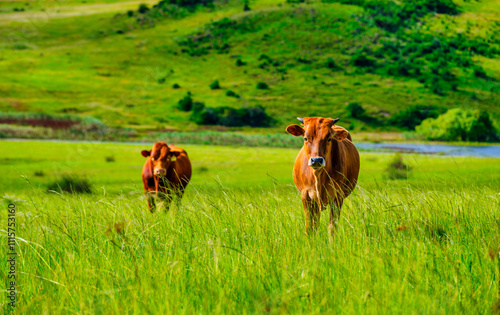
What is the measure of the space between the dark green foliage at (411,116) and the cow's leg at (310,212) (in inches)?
4853

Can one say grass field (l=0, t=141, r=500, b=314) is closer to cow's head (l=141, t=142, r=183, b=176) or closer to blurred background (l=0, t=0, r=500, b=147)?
cow's head (l=141, t=142, r=183, b=176)

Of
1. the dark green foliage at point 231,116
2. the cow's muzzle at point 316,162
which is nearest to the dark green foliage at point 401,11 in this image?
the dark green foliage at point 231,116

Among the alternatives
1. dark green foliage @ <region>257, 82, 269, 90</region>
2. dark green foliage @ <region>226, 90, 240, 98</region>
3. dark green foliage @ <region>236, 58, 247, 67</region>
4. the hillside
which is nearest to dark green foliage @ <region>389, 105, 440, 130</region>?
the hillside

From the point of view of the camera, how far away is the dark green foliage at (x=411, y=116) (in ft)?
411

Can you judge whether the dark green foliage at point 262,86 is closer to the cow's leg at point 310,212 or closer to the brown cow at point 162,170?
the brown cow at point 162,170

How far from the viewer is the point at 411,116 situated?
12775 centimetres

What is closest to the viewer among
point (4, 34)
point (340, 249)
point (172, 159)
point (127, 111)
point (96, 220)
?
point (340, 249)

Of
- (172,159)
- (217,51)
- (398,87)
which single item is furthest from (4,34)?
(172,159)

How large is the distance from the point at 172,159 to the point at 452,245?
26.5 feet

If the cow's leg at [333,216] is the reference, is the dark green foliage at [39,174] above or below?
below

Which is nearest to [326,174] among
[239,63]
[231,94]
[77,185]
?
[77,185]

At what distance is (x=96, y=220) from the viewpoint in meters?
6.67

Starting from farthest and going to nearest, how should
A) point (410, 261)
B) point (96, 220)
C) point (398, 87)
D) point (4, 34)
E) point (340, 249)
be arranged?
1. point (4, 34)
2. point (398, 87)
3. point (96, 220)
4. point (340, 249)
5. point (410, 261)

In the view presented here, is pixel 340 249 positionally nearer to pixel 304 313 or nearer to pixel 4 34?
pixel 304 313
